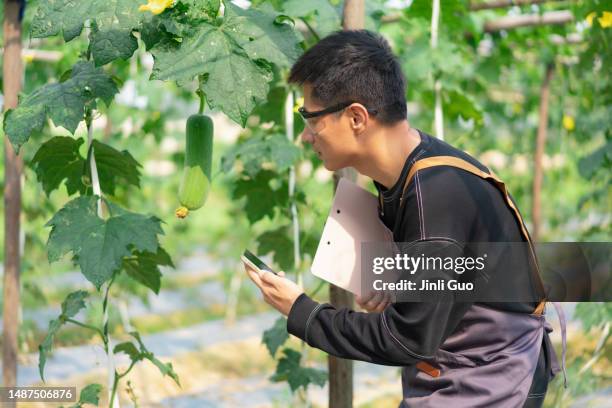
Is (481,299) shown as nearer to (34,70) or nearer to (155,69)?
(155,69)

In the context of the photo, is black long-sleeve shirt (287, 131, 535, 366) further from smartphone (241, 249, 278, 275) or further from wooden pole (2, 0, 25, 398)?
wooden pole (2, 0, 25, 398)

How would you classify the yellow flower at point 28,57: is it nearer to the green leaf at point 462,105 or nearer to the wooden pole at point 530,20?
the green leaf at point 462,105

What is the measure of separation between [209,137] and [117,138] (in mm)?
2405

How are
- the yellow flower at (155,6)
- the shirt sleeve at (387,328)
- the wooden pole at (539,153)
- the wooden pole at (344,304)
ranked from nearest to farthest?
the shirt sleeve at (387,328) → the yellow flower at (155,6) → the wooden pole at (344,304) → the wooden pole at (539,153)

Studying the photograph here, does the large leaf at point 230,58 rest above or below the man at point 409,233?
above

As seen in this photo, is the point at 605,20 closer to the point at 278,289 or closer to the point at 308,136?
the point at 308,136

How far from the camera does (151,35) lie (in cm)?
181

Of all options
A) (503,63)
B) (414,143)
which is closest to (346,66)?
(414,143)

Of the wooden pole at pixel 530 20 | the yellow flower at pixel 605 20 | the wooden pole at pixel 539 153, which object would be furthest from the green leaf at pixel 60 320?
the wooden pole at pixel 539 153

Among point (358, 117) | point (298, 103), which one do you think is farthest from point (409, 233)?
point (298, 103)

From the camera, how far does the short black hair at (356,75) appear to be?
167 cm

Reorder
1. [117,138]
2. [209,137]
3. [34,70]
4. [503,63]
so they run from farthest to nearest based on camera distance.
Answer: [503,63], [117,138], [34,70], [209,137]

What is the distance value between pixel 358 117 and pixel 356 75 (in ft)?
0.27

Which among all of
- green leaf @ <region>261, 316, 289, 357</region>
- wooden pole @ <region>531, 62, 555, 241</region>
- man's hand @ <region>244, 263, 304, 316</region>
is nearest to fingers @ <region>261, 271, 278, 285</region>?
man's hand @ <region>244, 263, 304, 316</region>
